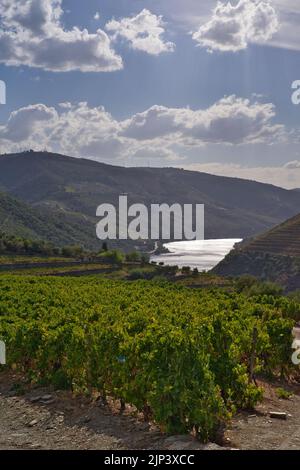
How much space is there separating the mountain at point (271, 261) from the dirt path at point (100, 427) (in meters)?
136

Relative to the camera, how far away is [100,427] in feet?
44.5

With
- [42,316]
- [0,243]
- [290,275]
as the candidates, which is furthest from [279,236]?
[42,316]

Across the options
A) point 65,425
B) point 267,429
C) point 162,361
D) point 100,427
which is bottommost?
point 65,425

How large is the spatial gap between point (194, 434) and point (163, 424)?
76 centimetres

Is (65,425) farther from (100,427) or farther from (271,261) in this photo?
(271,261)

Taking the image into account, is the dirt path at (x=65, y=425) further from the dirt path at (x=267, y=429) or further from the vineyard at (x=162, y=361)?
the dirt path at (x=267, y=429)

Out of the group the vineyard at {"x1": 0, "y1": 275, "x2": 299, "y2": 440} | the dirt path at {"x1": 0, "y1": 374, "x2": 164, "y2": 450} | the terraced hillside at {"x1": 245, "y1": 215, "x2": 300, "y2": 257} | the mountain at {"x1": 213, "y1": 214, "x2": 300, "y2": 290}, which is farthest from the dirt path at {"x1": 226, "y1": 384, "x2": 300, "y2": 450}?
the terraced hillside at {"x1": 245, "y1": 215, "x2": 300, "y2": 257}

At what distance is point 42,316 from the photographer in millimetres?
23609

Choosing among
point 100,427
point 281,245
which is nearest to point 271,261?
point 281,245

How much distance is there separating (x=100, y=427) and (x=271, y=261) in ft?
541

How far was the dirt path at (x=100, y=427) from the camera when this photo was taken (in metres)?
12.0

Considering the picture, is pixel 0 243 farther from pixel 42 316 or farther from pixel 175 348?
pixel 175 348

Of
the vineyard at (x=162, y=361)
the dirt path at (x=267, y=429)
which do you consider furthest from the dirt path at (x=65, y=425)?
the dirt path at (x=267, y=429)

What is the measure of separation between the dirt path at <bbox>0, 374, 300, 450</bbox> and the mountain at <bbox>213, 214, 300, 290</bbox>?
5371 inches
